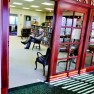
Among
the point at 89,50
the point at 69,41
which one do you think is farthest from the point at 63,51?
the point at 89,50

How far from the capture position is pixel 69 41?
4.00 m

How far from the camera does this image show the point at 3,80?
3.03 m

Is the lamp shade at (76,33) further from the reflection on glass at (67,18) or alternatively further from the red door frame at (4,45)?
Result: the red door frame at (4,45)

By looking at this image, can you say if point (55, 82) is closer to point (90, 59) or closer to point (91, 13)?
point (90, 59)

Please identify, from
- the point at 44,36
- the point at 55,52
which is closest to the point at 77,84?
the point at 55,52

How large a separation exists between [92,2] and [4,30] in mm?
2656

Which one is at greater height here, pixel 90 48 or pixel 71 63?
pixel 90 48

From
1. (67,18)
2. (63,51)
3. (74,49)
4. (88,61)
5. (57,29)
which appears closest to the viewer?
(57,29)

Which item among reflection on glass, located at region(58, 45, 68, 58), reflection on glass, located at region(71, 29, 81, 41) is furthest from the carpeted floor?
reflection on glass, located at region(71, 29, 81, 41)

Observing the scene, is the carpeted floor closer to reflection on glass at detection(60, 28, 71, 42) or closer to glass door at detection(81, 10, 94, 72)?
reflection on glass at detection(60, 28, 71, 42)

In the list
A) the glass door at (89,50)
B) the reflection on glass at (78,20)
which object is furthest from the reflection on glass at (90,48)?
the reflection on glass at (78,20)

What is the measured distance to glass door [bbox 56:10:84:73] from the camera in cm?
382

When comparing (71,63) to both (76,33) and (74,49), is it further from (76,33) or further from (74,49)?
(76,33)

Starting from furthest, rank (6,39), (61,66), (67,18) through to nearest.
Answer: (61,66), (67,18), (6,39)
